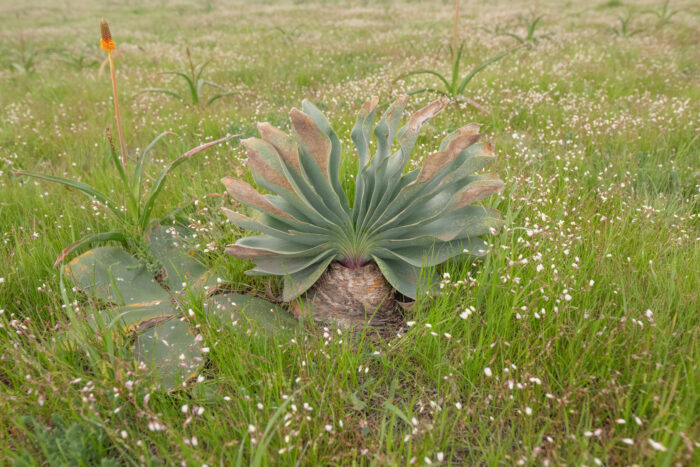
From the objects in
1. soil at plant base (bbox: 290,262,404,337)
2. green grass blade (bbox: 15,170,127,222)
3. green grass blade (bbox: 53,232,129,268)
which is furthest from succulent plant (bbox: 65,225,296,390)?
green grass blade (bbox: 15,170,127,222)

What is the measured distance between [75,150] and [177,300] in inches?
150

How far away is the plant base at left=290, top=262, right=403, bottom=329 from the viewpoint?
8.36 ft

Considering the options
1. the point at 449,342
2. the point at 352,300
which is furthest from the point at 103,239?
the point at 449,342

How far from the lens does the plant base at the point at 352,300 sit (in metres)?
2.55

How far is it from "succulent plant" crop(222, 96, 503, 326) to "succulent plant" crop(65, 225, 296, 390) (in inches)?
10.3

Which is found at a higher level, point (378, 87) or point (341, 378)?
point (378, 87)

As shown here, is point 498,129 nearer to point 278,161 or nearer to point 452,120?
point 452,120

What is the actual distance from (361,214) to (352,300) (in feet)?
1.67

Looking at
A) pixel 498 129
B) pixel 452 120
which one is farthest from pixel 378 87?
pixel 498 129

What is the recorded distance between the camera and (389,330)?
2.51 m

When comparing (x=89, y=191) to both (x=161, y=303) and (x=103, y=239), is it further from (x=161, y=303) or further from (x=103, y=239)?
(x=161, y=303)

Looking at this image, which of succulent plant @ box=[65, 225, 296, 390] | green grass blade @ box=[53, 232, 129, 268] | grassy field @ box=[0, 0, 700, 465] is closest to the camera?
grassy field @ box=[0, 0, 700, 465]

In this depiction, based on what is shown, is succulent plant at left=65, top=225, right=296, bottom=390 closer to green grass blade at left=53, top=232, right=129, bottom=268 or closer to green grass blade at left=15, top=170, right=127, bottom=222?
green grass blade at left=53, top=232, right=129, bottom=268

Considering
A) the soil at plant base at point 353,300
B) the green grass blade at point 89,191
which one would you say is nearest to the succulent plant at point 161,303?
the soil at plant base at point 353,300
